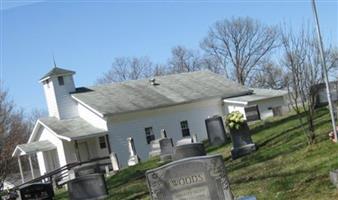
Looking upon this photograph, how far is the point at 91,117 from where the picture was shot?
41000 mm

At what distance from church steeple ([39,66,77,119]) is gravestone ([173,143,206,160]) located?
2486 cm

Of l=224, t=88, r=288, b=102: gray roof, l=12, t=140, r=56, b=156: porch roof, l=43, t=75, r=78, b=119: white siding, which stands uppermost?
l=43, t=75, r=78, b=119: white siding

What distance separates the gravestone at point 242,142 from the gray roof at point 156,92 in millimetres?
21524

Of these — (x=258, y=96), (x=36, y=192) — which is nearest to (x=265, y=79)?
(x=258, y=96)

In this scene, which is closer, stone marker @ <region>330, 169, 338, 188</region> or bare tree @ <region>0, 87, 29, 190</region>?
stone marker @ <region>330, 169, 338, 188</region>

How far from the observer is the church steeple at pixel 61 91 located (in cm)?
4131

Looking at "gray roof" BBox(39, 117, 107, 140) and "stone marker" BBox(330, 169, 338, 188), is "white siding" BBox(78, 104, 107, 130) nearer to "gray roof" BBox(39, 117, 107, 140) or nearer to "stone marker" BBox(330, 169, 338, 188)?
"gray roof" BBox(39, 117, 107, 140)

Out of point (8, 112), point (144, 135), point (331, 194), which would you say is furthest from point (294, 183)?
point (8, 112)

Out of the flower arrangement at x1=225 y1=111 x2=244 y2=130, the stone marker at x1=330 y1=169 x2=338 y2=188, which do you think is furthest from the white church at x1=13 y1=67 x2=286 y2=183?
the stone marker at x1=330 y1=169 x2=338 y2=188

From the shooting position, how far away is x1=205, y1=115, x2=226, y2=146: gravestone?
25188mm

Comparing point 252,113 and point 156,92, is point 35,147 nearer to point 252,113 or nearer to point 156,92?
point 156,92

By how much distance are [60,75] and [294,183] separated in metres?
32.1

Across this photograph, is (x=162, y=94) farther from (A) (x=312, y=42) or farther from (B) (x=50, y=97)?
(A) (x=312, y=42)

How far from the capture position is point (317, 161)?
41.3 ft
